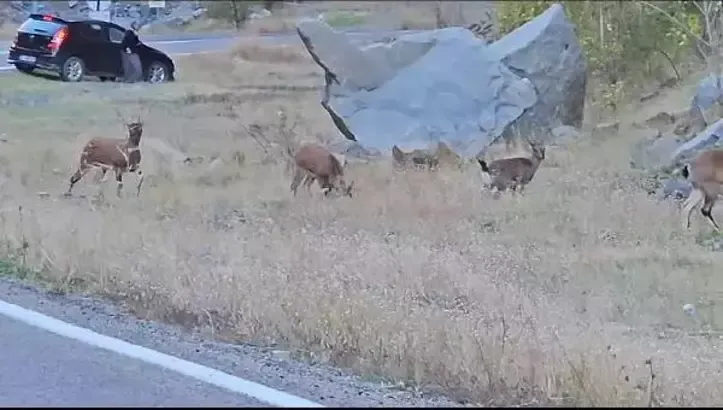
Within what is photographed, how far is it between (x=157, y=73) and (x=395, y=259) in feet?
50.7

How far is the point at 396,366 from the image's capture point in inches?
289

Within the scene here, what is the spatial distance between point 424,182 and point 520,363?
10772mm

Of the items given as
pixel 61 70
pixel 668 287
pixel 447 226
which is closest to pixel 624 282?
pixel 668 287

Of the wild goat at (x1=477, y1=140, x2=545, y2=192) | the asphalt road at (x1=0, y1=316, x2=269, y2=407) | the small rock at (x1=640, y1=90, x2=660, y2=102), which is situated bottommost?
the small rock at (x1=640, y1=90, x2=660, y2=102)

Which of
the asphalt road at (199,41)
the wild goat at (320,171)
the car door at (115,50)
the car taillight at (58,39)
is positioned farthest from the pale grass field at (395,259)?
the asphalt road at (199,41)

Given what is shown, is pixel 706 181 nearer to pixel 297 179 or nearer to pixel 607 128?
pixel 297 179

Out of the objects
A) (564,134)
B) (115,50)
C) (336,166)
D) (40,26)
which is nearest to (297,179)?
(336,166)

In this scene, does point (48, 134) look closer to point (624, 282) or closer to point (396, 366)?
point (624, 282)

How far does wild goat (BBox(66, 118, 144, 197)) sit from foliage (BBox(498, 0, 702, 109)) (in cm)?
1352

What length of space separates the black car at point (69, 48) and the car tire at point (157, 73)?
43.3 inches

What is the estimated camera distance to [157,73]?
86.3 ft

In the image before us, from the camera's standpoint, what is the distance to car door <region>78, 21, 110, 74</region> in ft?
73.8

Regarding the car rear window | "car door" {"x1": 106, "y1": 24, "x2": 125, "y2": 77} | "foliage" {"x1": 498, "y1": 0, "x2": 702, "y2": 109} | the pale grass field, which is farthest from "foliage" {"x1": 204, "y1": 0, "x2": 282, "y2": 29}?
the pale grass field

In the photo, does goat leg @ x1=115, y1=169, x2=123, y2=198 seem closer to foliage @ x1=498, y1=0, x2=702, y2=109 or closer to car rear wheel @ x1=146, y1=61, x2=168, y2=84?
car rear wheel @ x1=146, y1=61, x2=168, y2=84
